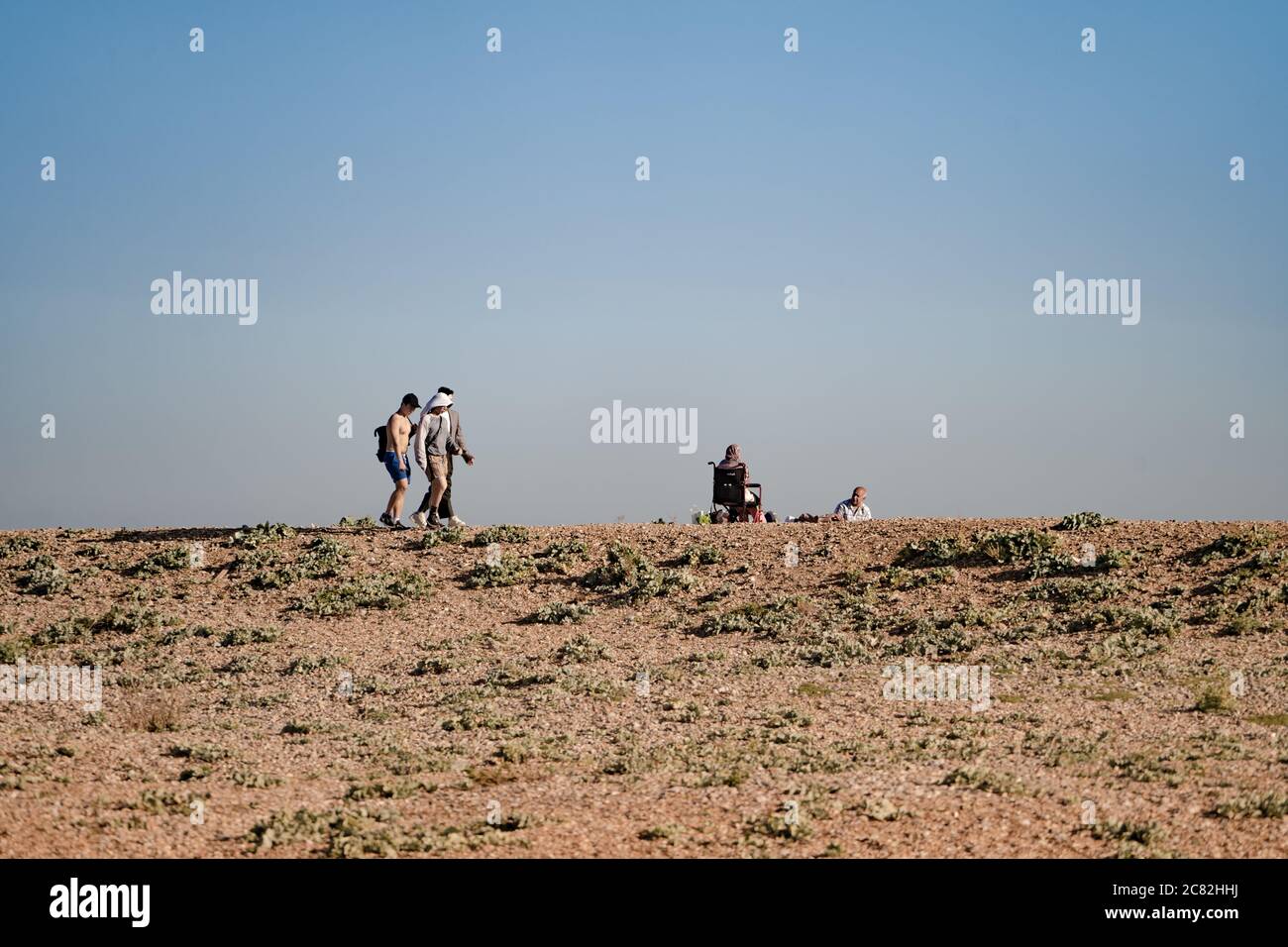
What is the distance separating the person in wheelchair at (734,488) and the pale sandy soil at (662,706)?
2413 mm

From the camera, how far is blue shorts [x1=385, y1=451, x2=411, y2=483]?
2381 centimetres

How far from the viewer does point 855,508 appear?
27.1 metres

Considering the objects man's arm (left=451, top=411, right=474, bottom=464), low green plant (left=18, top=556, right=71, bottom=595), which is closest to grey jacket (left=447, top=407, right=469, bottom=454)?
man's arm (left=451, top=411, right=474, bottom=464)

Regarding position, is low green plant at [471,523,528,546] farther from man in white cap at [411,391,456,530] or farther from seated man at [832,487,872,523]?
seated man at [832,487,872,523]

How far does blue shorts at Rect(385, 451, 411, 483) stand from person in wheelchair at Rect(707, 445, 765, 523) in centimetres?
710

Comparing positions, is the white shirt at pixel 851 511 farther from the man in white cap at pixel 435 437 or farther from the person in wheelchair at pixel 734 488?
the man in white cap at pixel 435 437

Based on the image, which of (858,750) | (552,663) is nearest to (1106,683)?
(858,750)

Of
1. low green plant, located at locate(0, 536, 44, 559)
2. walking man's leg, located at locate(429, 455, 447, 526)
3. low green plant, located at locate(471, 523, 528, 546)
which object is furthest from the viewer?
low green plant, located at locate(0, 536, 44, 559)

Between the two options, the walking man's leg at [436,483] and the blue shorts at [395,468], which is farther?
the walking man's leg at [436,483]

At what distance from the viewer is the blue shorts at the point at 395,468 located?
23.8m

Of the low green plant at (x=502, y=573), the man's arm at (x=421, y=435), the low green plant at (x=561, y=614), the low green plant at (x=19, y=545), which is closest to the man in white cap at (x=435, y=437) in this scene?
the man's arm at (x=421, y=435)

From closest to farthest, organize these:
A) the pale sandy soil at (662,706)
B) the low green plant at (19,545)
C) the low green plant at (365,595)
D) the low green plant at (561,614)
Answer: the pale sandy soil at (662,706)
the low green plant at (561,614)
the low green plant at (365,595)
the low green plant at (19,545)

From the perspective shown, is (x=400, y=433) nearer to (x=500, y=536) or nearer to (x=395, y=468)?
(x=395, y=468)

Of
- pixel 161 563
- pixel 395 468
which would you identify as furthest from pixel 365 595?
pixel 161 563
